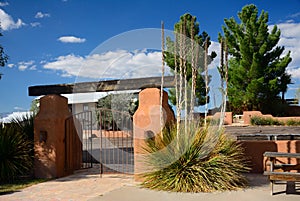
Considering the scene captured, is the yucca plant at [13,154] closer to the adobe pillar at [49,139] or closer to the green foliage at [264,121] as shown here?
the adobe pillar at [49,139]

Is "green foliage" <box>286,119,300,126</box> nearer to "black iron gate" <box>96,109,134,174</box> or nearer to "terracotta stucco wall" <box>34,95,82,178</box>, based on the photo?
"black iron gate" <box>96,109,134,174</box>

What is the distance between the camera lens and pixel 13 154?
7988mm

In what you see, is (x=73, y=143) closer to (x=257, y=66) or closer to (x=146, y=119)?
(x=146, y=119)

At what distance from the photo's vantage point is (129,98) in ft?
66.5

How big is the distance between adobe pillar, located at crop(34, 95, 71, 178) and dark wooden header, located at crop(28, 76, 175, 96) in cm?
79

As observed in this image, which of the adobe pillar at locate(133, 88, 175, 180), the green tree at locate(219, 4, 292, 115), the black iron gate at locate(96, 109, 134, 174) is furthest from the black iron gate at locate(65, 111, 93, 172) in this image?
the green tree at locate(219, 4, 292, 115)

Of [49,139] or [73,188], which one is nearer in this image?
[73,188]

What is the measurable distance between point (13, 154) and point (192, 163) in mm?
5044

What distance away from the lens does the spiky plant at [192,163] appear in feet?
19.4

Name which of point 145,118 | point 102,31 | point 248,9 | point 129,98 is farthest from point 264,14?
point 145,118

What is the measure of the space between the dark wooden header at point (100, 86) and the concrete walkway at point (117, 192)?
2.58m

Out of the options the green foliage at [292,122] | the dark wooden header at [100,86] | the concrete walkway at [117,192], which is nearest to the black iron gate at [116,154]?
the dark wooden header at [100,86]

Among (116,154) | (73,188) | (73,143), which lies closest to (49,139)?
(73,143)

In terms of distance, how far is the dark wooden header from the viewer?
8.07 metres
